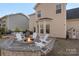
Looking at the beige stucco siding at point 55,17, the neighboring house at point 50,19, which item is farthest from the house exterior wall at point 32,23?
the beige stucco siding at point 55,17

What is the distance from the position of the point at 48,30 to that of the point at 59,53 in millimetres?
344

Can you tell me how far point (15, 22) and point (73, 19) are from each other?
78 cm

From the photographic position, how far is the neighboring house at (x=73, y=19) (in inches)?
263

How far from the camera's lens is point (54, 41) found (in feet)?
22.0

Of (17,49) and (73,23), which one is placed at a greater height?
(73,23)

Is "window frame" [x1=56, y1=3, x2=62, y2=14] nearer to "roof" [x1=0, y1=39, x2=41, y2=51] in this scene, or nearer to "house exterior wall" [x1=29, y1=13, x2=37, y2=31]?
"house exterior wall" [x1=29, y1=13, x2=37, y2=31]

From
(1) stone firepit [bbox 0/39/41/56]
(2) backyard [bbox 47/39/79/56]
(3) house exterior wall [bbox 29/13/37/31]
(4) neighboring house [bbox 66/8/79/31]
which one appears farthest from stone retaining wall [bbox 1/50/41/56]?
(4) neighboring house [bbox 66/8/79/31]

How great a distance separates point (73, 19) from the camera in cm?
666

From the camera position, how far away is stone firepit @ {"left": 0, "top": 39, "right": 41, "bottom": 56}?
6.66 m

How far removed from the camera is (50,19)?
6.71 metres

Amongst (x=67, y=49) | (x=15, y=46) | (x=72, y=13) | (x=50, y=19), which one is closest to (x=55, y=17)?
(x=50, y=19)

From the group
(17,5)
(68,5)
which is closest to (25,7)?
(17,5)

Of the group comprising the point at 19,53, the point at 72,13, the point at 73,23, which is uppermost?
the point at 72,13

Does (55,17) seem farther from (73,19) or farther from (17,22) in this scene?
(17,22)
